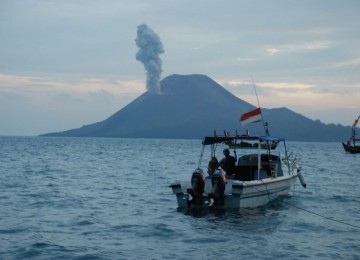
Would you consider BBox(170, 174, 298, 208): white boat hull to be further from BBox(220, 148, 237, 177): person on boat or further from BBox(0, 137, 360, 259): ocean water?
BBox(220, 148, 237, 177): person on boat

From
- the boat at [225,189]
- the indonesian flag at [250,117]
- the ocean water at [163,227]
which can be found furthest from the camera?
the indonesian flag at [250,117]

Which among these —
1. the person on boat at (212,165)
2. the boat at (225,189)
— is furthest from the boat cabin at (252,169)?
the person on boat at (212,165)

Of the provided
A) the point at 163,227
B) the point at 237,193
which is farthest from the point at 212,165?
the point at 163,227

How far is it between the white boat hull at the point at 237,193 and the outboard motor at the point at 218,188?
211mm

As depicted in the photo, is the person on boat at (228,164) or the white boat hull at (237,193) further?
the person on boat at (228,164)

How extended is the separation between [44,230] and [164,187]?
1475 cm

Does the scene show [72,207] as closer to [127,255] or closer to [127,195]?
[127,195]

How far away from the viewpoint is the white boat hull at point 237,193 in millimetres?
19000

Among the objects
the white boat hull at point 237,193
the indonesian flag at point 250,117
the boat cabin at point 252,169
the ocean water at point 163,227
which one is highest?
the indonesian flag at point 250,117

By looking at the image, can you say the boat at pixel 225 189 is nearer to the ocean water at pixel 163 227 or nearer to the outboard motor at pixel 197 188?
the outboard motor at pixel 197 188

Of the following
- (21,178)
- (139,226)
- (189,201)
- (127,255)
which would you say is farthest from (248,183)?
(21,178)

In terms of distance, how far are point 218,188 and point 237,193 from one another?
2.37 ft

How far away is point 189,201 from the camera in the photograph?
770 inches

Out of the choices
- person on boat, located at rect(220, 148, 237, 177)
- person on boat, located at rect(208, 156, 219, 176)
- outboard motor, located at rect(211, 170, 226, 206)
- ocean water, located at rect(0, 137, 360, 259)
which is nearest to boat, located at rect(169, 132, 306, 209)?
outboard motor, located at rect(211, 170, 226, 206)
